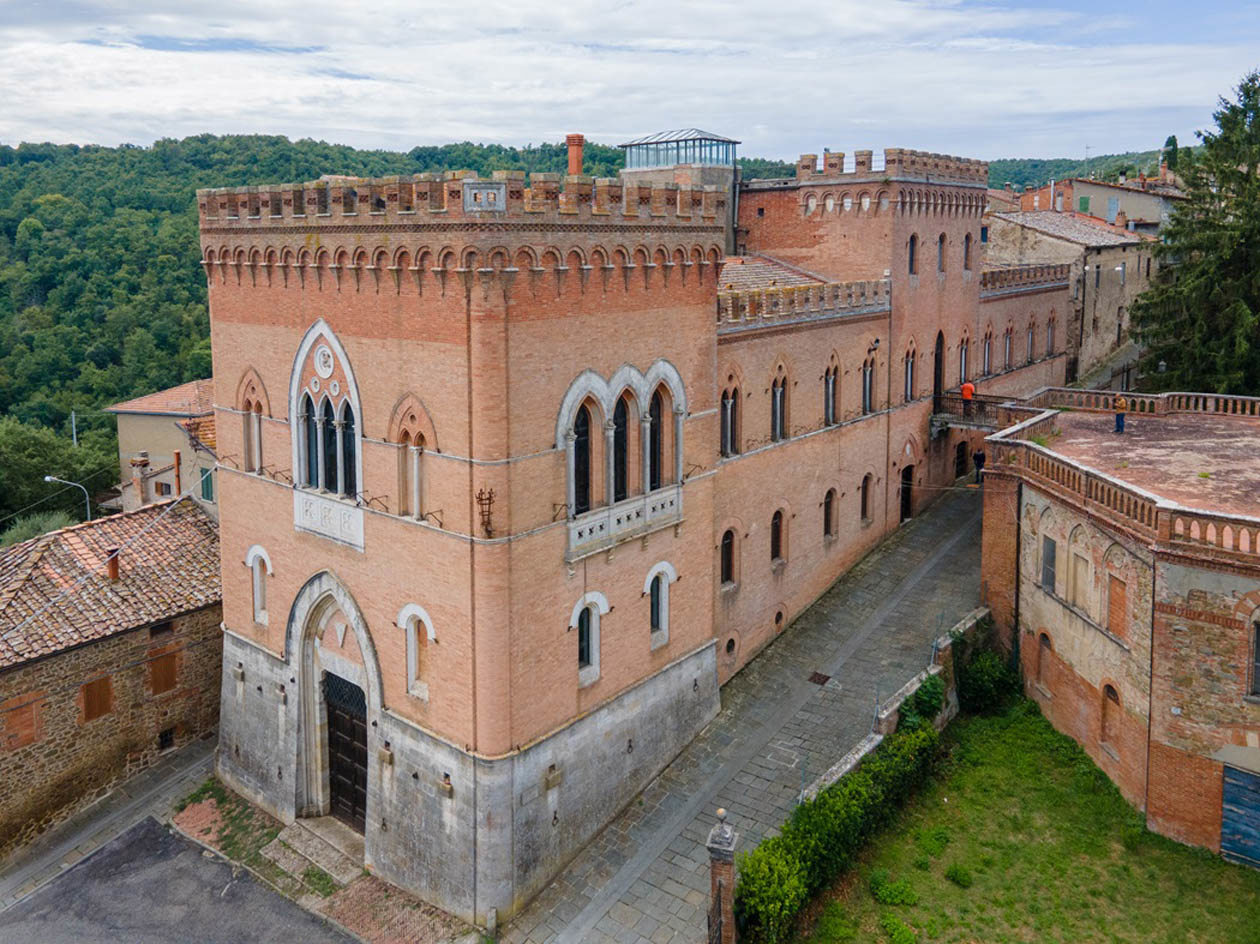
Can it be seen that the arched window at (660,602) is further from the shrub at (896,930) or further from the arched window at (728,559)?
the shrub at (896,930)

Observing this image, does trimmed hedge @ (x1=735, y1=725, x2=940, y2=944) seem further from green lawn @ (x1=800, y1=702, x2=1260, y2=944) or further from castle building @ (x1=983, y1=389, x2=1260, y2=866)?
castle building @ (x1=983, y1=389, x2=1260, y2=866)

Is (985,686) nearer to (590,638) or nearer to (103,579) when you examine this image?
(590,638)

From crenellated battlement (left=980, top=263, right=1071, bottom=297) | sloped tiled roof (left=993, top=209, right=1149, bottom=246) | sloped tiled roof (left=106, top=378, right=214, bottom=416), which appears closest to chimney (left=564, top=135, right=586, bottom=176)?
crenellated battlement (left=980, top=263, right=1071, bottom=297)

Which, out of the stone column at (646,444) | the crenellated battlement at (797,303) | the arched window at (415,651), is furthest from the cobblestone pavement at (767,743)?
the crenellated battlement at (797,303)

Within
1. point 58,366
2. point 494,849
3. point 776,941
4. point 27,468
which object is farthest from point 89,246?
point 776,941

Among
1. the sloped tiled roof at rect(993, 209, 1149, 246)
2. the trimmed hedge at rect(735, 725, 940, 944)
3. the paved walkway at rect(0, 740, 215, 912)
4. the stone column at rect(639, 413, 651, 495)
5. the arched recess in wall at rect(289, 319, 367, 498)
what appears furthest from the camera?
the sloped tiled roof at rect(993, 209, 1149, 246)

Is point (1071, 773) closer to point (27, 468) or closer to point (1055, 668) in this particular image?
point (1055, 668)
